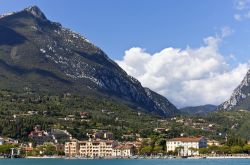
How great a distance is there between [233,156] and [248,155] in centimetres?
578

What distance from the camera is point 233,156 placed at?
19625 cm

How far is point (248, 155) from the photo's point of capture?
19812 centimetres
